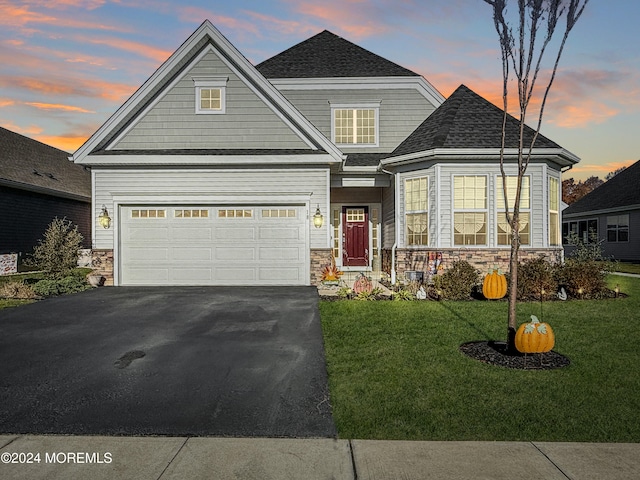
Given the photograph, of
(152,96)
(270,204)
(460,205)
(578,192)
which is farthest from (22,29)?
(578,192)

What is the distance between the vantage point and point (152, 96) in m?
Result: 13.4

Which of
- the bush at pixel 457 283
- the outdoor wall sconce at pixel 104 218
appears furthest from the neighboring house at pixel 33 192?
the bush at pixel 457 283

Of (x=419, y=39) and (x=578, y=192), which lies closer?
(x=419, y=39)

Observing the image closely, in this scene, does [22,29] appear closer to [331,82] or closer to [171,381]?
[331,82]

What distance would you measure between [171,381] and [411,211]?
10352 millimetres

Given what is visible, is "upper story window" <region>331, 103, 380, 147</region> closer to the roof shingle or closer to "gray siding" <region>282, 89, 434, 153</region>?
"gray siding" <region>282, 89, 434, 153</region>

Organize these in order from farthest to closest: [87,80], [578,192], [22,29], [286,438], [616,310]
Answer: [578,192]
[87,80]
[22,29]
[616,310]
[286,438]

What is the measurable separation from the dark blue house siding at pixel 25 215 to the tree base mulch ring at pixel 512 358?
2105 centimetres

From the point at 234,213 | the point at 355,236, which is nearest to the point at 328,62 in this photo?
the point at 355,236

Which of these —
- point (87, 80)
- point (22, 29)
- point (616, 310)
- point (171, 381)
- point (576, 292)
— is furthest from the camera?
point (87, 80)

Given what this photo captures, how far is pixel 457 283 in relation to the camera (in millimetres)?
10664

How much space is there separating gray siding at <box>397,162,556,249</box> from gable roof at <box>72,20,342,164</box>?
3270mm

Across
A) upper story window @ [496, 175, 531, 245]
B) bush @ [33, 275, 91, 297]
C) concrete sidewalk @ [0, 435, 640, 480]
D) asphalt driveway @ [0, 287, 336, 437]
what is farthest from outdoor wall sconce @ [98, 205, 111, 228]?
upper story window @ [496, 175, 531, 245]

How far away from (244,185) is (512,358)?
31.8 ft
